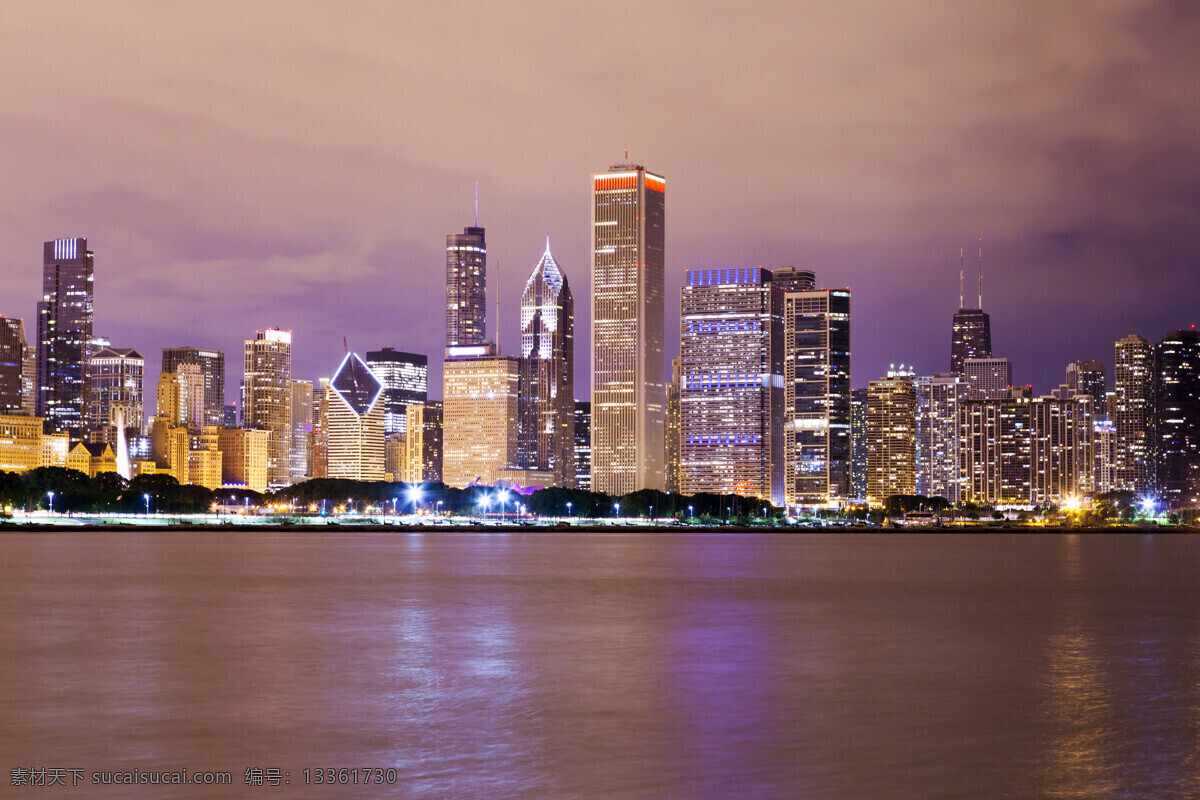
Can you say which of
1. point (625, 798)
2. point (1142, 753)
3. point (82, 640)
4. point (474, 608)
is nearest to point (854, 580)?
point (474, 608)

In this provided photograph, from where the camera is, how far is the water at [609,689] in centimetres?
2608

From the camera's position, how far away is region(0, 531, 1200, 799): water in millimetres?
26078

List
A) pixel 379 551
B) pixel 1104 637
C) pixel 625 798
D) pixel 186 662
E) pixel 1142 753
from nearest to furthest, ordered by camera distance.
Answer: pixel 625 798 → pixel 1142 753 → pixel 186 662 → pixel 1104 637 → pixel 379 551

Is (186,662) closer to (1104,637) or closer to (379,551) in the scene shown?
(1104,637)

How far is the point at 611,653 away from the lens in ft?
153

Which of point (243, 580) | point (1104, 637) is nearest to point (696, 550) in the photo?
point (243, 580)

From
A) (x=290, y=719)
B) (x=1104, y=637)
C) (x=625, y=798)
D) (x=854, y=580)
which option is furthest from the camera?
(x=854, y=580)

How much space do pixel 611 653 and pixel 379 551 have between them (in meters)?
102

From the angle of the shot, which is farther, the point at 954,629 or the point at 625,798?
the point at 954,629

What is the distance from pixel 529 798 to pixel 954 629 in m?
36.6

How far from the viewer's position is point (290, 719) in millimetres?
31562

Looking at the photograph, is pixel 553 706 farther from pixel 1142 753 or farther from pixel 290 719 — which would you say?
pixel 1142 753

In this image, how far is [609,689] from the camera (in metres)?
37.3

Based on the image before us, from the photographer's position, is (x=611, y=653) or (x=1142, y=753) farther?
(x=611, y=653)
